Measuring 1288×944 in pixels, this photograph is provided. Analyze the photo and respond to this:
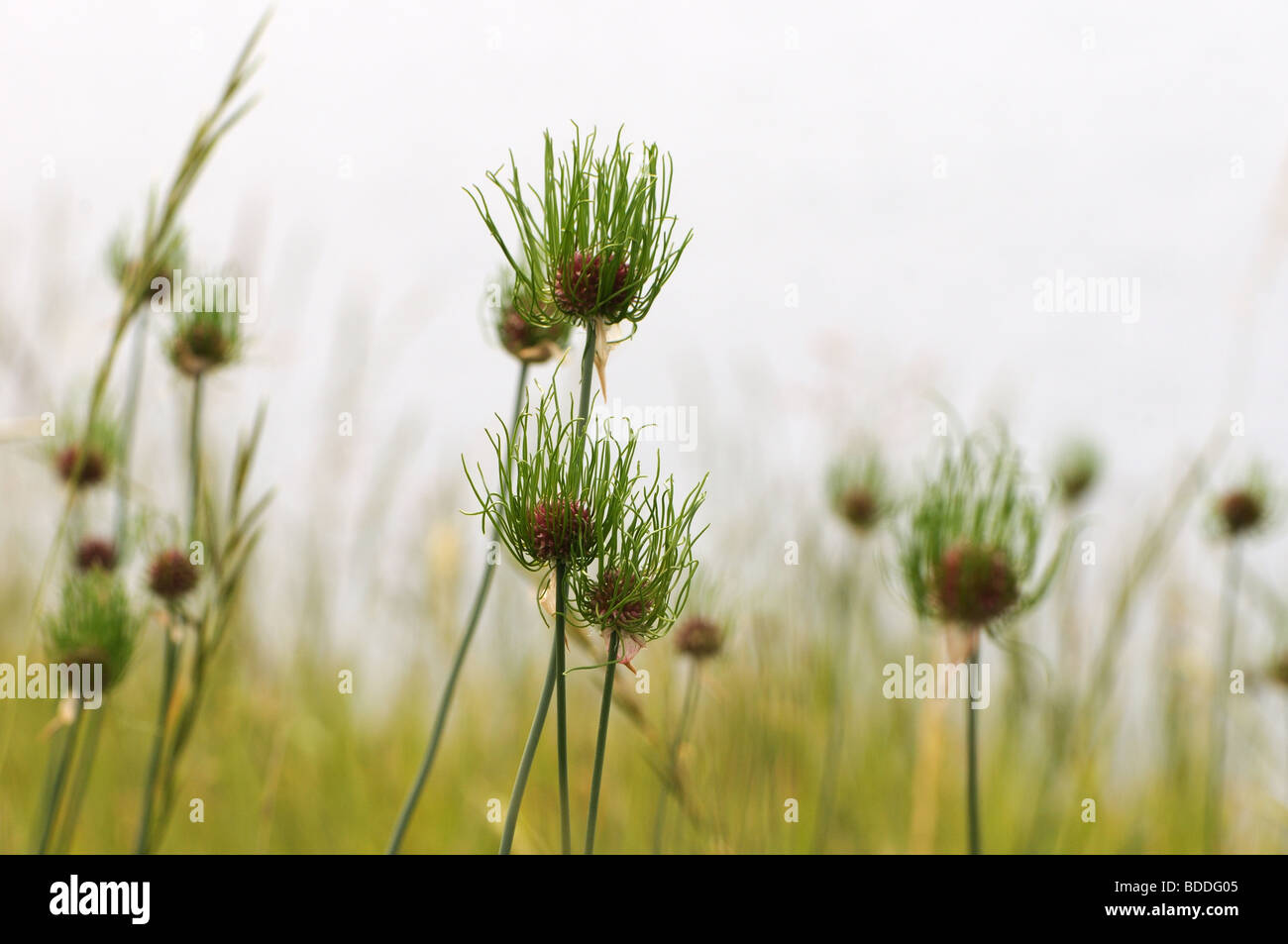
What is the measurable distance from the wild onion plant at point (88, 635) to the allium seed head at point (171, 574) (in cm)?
6

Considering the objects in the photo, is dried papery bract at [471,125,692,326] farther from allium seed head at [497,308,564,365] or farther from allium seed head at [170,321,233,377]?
allium seed head at [170,321,233,377]

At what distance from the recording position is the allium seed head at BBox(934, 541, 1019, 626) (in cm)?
92

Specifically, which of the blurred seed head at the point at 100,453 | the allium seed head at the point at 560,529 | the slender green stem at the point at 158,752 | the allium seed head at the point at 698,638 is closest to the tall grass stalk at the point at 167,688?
the slender green stem at the point at 158,752

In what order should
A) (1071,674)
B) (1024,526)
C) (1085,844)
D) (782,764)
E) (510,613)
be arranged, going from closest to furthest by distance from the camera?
(1024,526)
(782,764)
(1085,844)
(1071,674)
(510,613)

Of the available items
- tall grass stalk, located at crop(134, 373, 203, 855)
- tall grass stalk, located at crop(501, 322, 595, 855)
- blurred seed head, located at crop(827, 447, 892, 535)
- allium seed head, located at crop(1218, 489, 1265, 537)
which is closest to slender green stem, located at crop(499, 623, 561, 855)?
tall grass stalk, located at crop(501, 322, 595, 855)

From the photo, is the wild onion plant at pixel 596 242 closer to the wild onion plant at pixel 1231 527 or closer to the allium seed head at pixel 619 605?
the allium seed head at pixel 619 605

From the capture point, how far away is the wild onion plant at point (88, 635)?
39.1 inches

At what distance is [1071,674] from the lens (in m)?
2.62

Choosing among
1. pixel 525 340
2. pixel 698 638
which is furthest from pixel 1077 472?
pixel 525 340

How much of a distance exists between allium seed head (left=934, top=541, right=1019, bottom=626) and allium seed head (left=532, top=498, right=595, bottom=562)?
0.44 metres
